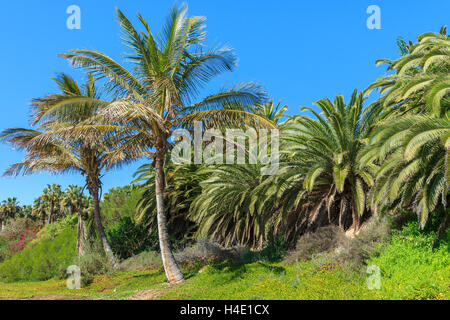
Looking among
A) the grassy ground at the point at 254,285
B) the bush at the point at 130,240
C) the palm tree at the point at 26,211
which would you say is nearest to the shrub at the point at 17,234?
the bush at the point at 130,240

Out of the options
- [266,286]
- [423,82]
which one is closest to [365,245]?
[266,286]

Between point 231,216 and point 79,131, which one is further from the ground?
point 79,131

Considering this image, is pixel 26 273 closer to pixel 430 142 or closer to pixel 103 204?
pixel 103 204

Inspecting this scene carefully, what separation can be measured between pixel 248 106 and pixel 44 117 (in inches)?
289

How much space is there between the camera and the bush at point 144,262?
17.8m

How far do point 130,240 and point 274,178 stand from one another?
1123cm

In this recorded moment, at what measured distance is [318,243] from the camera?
1221 cm

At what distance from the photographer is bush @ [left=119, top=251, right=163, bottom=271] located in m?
17.8

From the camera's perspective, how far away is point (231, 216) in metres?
17.1

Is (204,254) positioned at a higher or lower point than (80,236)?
lower

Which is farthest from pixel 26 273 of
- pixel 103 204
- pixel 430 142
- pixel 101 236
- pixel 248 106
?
pixel 430 142

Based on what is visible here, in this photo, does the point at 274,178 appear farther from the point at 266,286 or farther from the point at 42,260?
the point at 42,260

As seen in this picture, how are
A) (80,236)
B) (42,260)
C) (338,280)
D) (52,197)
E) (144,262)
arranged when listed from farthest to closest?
1. (52,197)
2. (42,260)
3. (80,236)
4. (144,262)
5. (338,280)

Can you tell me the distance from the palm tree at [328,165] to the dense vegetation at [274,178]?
47mm
